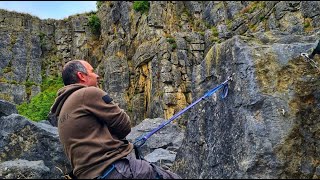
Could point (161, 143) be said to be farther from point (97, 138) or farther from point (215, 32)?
point (215, 32)

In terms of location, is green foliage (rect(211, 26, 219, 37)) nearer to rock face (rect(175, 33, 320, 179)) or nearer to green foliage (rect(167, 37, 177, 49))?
green foliage (rect(167, 37, 177, 49))

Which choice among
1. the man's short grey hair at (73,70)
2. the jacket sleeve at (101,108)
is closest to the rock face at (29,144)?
the man's short grey hair at (73,70)

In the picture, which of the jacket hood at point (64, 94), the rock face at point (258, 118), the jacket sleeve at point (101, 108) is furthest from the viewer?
the rock face at point (258, 118)

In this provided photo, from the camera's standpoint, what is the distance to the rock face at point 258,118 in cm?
543

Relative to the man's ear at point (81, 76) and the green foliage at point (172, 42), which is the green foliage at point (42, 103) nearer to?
the green foliage at point (172, 42)

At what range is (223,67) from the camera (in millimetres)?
6453

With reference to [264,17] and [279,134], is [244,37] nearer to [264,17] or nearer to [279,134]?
[279,134]

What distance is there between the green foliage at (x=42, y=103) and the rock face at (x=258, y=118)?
30.1m

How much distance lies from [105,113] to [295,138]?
2626mm

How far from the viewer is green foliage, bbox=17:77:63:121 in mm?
36778

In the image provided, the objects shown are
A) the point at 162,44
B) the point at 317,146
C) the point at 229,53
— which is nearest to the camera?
the point at 317,146

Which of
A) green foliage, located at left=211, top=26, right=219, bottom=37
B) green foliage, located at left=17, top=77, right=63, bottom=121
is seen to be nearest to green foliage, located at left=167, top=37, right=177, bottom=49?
green foliage, located at left=211, top=26, right=219, bottom=37

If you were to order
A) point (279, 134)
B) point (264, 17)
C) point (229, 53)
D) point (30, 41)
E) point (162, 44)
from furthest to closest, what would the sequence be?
point (30, 41), point (162, 44), point (264, 17), point (229, 53), point (279, 134)

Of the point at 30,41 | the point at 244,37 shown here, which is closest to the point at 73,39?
the point at 30,41
